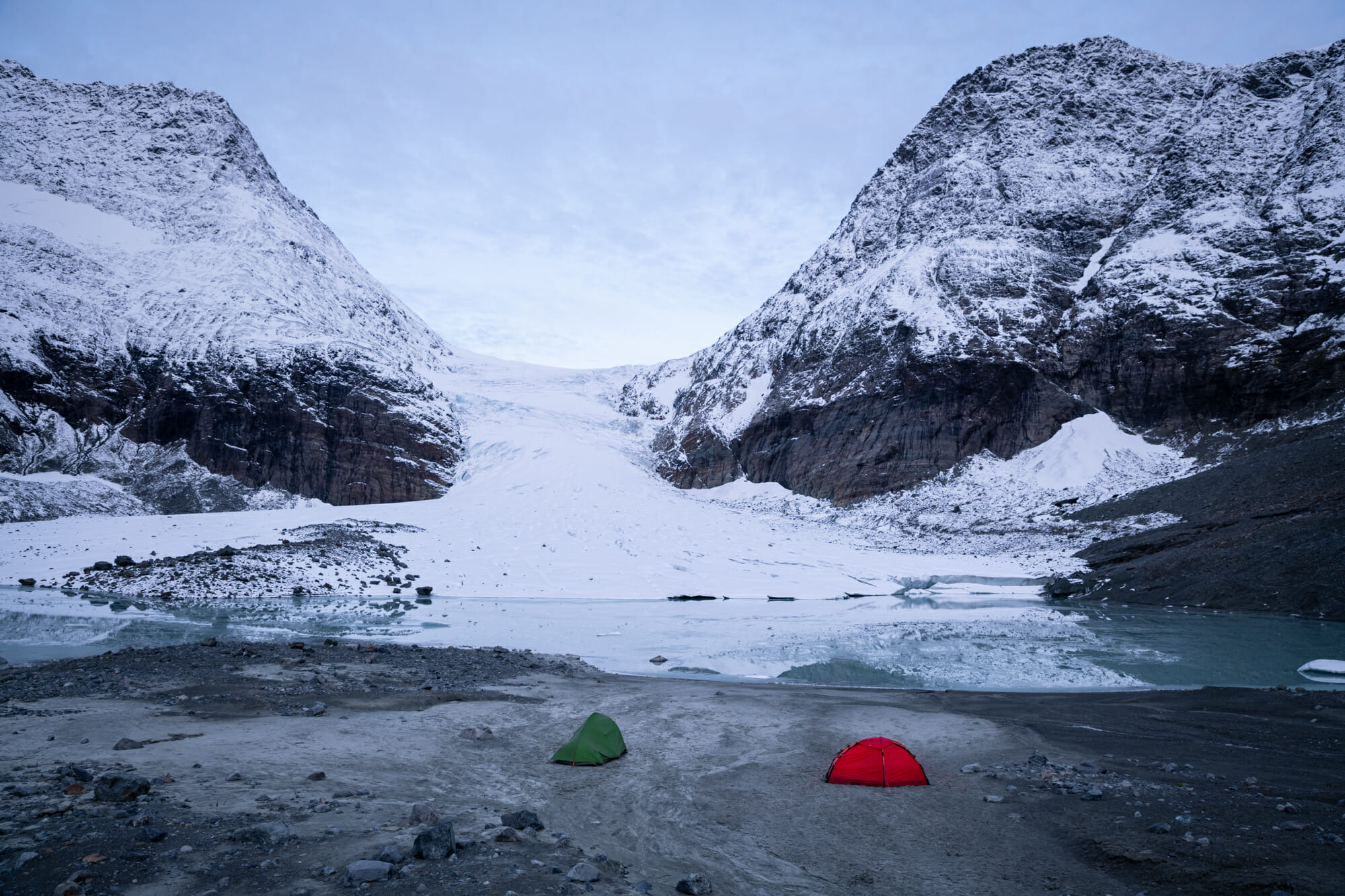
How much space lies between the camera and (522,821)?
270 inches

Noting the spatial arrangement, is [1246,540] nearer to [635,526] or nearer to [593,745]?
[635,526]

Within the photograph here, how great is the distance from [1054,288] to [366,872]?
83.6 meters

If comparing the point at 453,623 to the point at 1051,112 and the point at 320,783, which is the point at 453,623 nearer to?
the point at 320,783

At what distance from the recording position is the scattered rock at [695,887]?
584cm

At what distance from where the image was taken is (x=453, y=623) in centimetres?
2714

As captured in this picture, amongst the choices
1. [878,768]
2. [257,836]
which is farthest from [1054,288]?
[257,836]

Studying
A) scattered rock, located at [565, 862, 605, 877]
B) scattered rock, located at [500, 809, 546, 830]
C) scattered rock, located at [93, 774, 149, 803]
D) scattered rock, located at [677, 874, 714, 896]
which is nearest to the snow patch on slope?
scattered rock, located at [677, 874, 714, 896]

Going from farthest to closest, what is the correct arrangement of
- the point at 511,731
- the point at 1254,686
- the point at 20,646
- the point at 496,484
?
1. the point at 496,484
2. the point at 20,646
3. the point at 1254,686
4. the point at 511,731

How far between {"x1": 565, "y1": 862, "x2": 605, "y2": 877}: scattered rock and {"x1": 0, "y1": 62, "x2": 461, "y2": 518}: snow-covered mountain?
5462 cm

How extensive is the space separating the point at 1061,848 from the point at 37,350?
7644 cm

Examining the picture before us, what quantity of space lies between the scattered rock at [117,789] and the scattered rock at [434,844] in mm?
2998

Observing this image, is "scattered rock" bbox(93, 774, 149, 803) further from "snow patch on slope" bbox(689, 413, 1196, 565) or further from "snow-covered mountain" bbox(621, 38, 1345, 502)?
"snow-covered mountain" bbox(621, 38, 1345, 502)

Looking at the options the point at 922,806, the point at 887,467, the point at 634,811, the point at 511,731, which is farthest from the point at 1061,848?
the point at 887,467

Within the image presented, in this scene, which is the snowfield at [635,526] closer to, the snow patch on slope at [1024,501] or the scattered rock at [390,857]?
the snow patch on slope at [1024,501]
